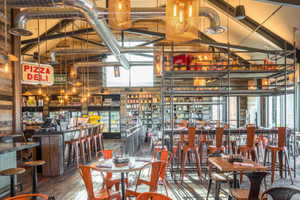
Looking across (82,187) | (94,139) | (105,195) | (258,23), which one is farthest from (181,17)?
(94,139)

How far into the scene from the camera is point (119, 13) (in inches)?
134

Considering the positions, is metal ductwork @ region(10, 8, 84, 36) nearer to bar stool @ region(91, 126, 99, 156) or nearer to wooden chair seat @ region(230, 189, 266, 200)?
bar stool @ region(91, 126, 99, 156)

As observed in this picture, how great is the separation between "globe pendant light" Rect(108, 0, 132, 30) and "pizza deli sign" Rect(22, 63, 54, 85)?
317 cm

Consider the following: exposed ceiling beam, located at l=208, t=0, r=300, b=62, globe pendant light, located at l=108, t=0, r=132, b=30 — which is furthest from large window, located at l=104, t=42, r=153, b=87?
globe pendant light, located at l=108, t=0, r=132, b=30

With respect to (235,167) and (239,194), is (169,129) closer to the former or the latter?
(235,167)

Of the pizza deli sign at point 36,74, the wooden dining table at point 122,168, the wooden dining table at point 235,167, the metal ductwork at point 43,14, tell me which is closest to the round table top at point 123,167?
the wooden dining table at point 122,168

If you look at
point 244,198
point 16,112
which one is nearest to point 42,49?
point 16,112

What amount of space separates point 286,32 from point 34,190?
7592mm

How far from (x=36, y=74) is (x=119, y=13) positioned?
3.67 meters

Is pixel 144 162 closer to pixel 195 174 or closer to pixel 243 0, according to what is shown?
pixel 195 174

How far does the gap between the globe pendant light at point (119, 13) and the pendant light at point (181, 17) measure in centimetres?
69

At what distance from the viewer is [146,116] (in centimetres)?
1353

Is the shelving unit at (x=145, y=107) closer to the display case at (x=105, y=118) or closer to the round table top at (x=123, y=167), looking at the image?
the display case at (x=105, y=118)

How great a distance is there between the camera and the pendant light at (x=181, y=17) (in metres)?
3.04
